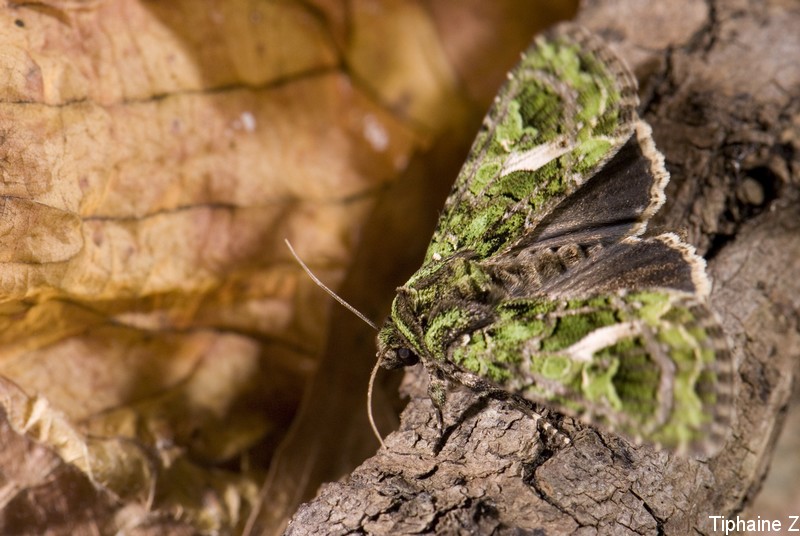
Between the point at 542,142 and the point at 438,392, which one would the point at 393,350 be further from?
the point at 542,142

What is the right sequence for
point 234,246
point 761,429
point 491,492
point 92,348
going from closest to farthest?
point 491,492
point 761,429
point 92,348
point 234,246

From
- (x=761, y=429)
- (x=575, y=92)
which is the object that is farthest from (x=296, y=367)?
(x=761, y=429)

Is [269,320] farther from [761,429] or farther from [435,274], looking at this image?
[761,429]

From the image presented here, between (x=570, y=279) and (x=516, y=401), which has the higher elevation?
(x=570, y=279)

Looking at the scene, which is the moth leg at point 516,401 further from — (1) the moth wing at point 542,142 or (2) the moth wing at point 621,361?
(1) the moth wing at point 542,142

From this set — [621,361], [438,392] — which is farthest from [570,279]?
[438,392]

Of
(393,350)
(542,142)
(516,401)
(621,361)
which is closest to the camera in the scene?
(621,361)

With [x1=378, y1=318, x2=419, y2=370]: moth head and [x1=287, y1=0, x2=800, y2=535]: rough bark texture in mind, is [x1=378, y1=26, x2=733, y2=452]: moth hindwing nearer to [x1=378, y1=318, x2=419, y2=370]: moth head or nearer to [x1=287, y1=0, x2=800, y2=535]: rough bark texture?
[x1=378, y1=318, x2=419, y2=370]: moth head
